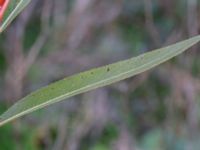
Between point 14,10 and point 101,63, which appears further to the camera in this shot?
point 101,63

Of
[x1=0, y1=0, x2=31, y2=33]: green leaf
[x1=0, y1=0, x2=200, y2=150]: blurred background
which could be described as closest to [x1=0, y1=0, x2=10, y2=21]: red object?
[x1=0, y1=0, x2=31, y2=33]: green leaf

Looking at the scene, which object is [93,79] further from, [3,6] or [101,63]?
[101,63]

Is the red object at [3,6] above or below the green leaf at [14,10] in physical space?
above

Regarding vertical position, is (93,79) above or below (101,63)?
above

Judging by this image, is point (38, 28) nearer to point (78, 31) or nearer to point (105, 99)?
point (78, 31)

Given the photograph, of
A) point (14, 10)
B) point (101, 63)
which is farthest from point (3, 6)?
point (101, 63)

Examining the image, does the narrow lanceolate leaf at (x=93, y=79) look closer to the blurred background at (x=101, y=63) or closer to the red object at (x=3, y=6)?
the red object at (x=3, y=6)

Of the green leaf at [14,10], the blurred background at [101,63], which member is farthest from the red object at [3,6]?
the blurred background at [101,63]
